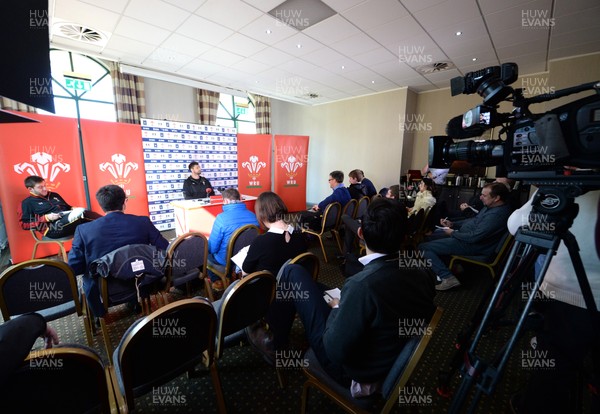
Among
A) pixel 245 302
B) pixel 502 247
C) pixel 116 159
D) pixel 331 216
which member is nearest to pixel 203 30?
pixel 116 159

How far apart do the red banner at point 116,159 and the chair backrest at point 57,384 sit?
3895 millimetres

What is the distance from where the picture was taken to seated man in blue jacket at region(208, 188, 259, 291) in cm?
235

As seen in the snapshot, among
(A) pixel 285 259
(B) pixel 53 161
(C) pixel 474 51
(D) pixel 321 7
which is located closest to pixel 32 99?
(A) pixel 285 259

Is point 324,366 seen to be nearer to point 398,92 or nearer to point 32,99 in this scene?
point 32,99

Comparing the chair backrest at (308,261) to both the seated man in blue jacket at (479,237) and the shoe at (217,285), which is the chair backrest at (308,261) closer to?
the shoe at (217,285)

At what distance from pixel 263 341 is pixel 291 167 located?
5.07 m

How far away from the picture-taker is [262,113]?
306 inches

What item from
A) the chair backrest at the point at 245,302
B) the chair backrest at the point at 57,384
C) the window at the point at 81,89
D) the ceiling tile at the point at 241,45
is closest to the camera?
the chair backrest at the point at 57,384

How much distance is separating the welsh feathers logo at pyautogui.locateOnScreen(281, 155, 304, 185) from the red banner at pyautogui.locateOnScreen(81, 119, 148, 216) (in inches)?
122

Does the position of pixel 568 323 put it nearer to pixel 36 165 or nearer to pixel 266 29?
pixel 266 29

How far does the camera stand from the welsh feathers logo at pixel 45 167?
3.16m

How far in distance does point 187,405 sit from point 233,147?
15.8 ft

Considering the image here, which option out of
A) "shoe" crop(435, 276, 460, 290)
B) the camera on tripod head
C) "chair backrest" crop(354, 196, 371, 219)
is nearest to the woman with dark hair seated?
"chair backrest" crop(354, 196, 371, 219)

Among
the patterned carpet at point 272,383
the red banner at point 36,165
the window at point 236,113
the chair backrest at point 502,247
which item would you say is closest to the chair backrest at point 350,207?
the chair backrest at point 502,247
